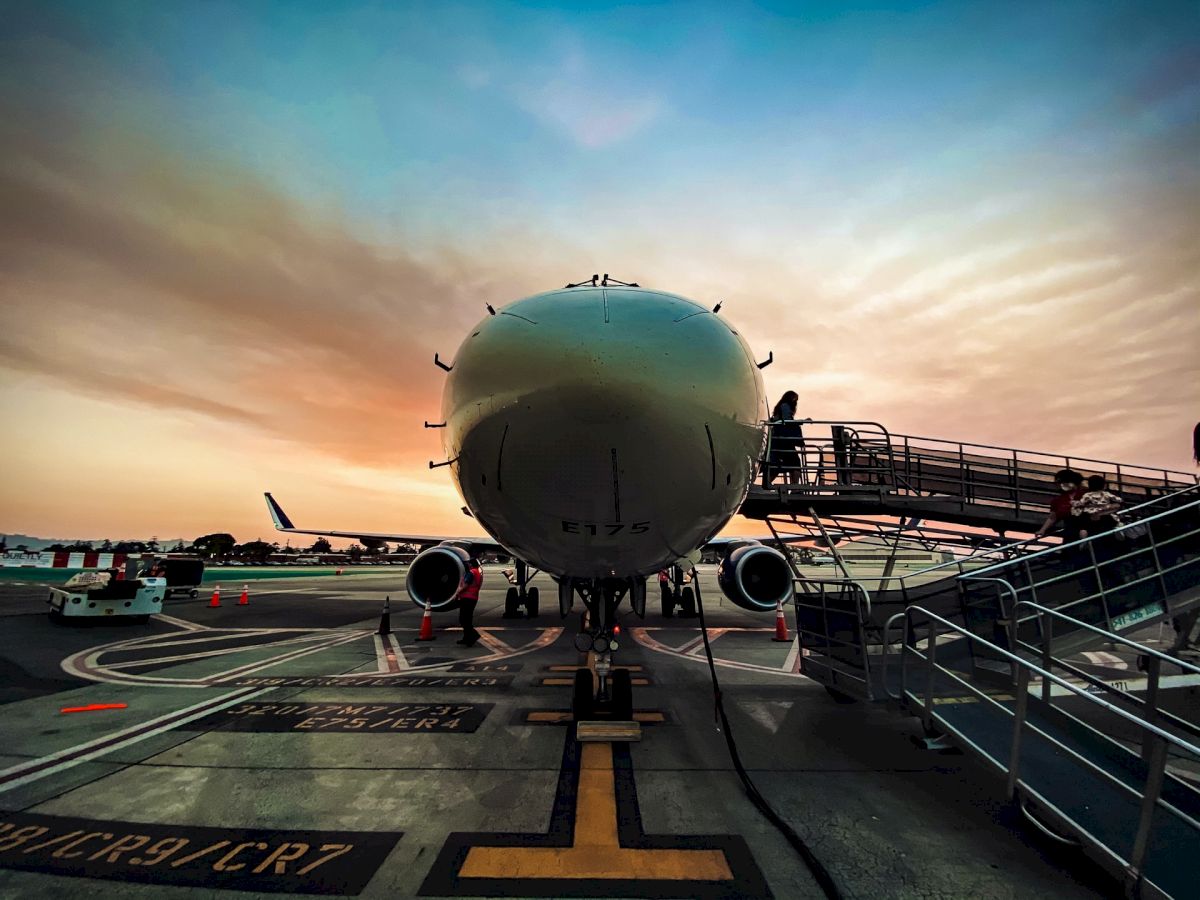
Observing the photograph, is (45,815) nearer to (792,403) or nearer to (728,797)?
(728,797)

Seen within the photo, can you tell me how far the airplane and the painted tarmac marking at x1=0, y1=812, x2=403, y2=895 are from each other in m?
2.21

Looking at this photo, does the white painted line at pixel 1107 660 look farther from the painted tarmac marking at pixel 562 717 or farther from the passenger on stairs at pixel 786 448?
the painted tarmac marking at pixel 562 717

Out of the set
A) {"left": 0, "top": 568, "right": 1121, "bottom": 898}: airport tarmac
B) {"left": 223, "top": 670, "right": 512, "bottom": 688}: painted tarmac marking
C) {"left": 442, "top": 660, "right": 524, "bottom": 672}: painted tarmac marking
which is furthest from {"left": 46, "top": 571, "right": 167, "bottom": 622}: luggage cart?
{"left": 442, "top": 660, "right": 524, "bottom": 672}: painted tarmac marking

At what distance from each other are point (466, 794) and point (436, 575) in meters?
6.40

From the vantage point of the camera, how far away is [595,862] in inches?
126

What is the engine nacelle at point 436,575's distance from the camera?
32.7 feet

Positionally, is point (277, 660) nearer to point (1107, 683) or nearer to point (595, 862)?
point (595, 862)

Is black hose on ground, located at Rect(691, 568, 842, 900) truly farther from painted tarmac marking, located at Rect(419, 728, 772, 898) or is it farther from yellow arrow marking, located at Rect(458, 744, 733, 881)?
yellow arrow marking, located at Rect(458, 744, 733, 881)

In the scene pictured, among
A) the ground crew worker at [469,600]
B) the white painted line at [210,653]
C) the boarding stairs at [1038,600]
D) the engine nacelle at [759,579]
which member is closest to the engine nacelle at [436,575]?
the ground crew worker at [469,600]

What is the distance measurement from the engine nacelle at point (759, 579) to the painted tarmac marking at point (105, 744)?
720 cm

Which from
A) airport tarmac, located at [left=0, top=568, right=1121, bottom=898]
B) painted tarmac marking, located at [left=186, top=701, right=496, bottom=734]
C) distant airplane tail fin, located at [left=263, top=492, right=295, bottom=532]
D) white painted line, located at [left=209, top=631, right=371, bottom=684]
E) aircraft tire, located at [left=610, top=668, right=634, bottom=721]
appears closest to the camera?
airport tarmac, located at [left=0, top=568, right=1121, bottom=898]

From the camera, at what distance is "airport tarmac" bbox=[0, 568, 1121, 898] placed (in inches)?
121

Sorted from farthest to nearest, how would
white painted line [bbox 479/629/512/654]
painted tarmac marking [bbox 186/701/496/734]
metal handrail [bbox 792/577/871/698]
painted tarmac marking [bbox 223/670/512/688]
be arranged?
white painted line [bbox 479/629/512/654] → painted tarmac marking [bbox 223/670/512/688] → painted tarmac marking [bbox 186/701/496/734] → metal handrail [bbox 792/577/871/698]

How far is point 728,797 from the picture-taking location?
13.5 feet
